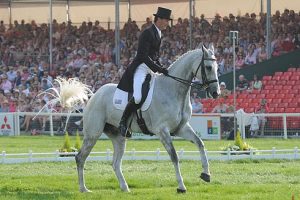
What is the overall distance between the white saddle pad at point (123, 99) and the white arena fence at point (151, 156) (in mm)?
7618

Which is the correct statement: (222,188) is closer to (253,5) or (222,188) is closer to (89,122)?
(89,122)

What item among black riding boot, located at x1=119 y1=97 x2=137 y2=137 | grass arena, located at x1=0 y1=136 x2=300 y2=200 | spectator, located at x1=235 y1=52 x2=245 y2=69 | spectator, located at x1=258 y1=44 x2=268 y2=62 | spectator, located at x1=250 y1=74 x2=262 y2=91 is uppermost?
spectator, located at x1=258 y1=44 x2=268 y2=62

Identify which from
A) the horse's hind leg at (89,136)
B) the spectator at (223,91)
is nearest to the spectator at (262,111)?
the spectator at (223,91)

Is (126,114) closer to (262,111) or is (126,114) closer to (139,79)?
(139,79)

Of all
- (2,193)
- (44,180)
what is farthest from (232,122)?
(2,193)

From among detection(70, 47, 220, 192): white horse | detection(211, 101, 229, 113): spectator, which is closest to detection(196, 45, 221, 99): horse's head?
detection(70, 47, 220, 192): white horse

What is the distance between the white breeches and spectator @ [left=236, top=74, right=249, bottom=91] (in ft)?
68.0

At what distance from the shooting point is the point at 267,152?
81.6 ft

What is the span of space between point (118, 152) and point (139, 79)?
4.91ft

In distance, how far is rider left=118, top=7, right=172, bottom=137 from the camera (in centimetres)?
1587

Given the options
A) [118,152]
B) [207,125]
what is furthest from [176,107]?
[207,125]

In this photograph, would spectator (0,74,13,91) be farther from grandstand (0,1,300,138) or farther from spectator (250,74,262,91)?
spectator (250,74,262,91)

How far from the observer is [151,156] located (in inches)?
949

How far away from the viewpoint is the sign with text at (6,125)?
36469mm
